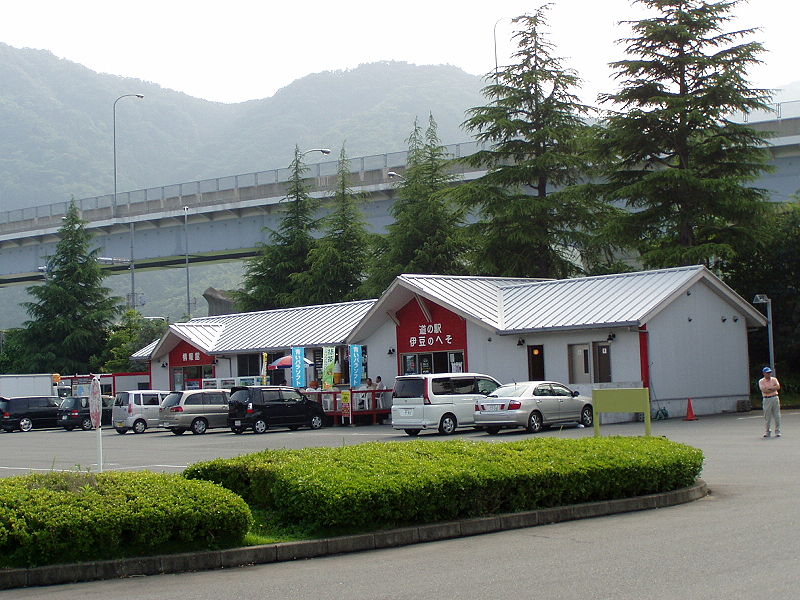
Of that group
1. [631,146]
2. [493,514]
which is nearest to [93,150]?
[631,146]

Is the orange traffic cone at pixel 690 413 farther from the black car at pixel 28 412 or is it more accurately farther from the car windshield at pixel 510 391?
the black car at pixel 28 412

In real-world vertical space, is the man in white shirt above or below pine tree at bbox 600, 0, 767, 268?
below

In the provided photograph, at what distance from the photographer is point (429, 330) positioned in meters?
40.3

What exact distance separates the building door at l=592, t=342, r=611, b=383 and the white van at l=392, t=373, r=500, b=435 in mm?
5594

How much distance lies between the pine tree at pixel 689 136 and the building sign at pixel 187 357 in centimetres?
2123

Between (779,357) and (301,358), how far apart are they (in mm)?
19700

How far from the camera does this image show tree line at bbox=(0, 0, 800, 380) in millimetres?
41469

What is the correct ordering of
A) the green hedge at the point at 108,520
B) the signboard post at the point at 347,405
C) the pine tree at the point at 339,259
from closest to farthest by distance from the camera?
the green hedge at the point at 108,520, the signboard post at the point at 347,405, the pine tree at the point at 339,259

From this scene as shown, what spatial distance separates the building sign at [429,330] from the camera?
3931 centimetres

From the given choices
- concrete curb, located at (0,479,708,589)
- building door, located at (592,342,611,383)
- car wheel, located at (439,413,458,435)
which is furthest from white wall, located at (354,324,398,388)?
concrete curb, located at (0,479,708,589)

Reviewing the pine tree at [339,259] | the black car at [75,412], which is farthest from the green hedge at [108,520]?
the pine tree at [339,259]

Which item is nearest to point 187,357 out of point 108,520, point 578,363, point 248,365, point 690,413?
point 248,365

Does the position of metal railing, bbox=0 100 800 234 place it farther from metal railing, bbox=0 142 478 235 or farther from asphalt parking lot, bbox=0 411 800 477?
asphalt parking lot, bbox=0 411 800 477

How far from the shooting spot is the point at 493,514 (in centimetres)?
1288
